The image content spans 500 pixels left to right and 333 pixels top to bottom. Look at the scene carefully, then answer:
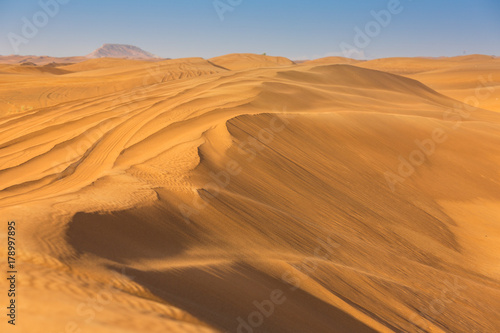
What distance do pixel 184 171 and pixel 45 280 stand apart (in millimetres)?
3642

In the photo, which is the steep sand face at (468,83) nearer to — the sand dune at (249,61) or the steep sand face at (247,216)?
the sand dune at (249,61)

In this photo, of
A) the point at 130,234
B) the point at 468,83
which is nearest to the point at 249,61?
the point at 468,83

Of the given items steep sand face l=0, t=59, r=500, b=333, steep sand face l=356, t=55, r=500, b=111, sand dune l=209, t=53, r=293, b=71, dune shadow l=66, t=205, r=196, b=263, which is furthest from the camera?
sand dune l=209, t=53, r=293, b=71

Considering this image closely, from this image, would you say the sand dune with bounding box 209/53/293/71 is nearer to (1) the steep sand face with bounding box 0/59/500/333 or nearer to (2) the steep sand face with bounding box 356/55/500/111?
(2) the steep sand face with bounding box 356/55/500/111

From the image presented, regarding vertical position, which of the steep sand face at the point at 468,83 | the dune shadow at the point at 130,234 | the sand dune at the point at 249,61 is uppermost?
the steep sand face at the point at 468,83

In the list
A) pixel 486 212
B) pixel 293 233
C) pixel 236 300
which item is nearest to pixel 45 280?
pixel 236 300

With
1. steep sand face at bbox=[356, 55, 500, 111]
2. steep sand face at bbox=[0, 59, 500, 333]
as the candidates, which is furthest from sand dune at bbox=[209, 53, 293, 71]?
steep sand face at bbox=[0, 59, 500, 333]

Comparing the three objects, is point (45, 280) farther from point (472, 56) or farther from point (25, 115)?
point (472, 56)

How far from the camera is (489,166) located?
11.9m

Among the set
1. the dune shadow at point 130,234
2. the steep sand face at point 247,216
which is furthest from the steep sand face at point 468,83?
the dune shadow at point 130,234

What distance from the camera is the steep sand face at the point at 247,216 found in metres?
3.23

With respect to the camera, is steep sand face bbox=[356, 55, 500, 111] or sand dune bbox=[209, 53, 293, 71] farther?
sand dune bbox=[209, 53, 293, 71]

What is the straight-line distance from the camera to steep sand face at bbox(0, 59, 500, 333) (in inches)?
127

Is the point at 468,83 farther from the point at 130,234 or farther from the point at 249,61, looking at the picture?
the point at 130,234
